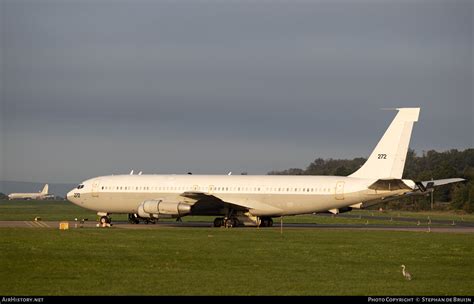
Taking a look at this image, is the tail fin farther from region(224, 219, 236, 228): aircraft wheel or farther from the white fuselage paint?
region(224, 219, 236, 228): aircraft wheel

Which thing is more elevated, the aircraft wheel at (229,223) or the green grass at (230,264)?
the aircraft wheel at (229,223)

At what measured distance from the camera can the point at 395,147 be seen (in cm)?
5656

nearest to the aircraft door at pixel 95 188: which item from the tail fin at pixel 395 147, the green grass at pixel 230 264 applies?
the green grass at pixel 230 264

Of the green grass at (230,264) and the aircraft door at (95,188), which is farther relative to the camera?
the aircraft door at (95,188)

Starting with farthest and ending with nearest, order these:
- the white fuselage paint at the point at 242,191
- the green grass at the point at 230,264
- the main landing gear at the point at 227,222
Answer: the main landing gear at the point at 227,222, the white fuselage paint at the point at 242,191, the green grass at the point at 230,264

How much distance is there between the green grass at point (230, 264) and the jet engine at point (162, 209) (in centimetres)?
1246

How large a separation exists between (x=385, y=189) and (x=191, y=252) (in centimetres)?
2279

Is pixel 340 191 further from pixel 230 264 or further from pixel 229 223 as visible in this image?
pixel 230 264

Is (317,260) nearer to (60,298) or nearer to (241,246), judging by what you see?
(241,246)

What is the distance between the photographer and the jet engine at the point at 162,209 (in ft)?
193

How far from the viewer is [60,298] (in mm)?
21328

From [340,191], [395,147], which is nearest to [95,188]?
[340,191]

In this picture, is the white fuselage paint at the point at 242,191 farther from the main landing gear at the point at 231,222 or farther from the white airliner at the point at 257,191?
the main landing gear at the point at 231,222

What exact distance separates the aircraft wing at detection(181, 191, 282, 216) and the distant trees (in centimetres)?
5195
